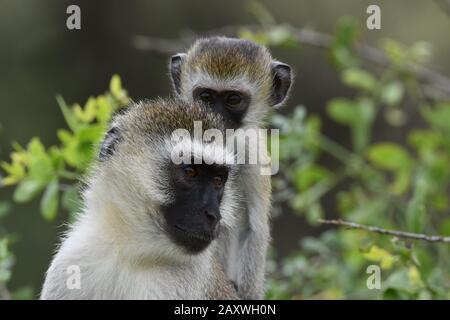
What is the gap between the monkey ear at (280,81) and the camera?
6016 mm

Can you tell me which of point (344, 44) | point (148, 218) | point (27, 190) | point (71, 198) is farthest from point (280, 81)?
point (148, 218)

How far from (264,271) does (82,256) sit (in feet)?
6.74

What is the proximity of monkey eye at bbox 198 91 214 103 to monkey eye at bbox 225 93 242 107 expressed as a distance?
4.1 inches

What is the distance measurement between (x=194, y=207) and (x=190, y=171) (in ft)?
0.54

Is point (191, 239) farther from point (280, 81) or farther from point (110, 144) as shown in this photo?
point (280, 81)

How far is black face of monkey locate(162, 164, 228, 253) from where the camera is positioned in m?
3.78

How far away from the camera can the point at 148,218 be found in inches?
152

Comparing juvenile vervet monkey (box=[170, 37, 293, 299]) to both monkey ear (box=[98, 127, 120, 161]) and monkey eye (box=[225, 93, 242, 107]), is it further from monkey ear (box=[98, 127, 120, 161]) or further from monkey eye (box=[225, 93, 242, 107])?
monkey ear (box=[98, 127, 120, 161])

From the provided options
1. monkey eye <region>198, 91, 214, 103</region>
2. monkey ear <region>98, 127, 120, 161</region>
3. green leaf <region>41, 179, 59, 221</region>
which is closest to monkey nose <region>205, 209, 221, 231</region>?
monkey ear <region>98, 127, 120, 161</region>

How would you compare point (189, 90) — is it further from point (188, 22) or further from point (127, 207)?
point (188, 22)

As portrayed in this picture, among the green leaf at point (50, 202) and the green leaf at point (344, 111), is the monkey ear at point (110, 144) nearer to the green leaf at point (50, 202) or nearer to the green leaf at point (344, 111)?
the green leaf at point (50, 202)

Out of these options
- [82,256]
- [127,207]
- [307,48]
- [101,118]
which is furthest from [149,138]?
[307,48]
